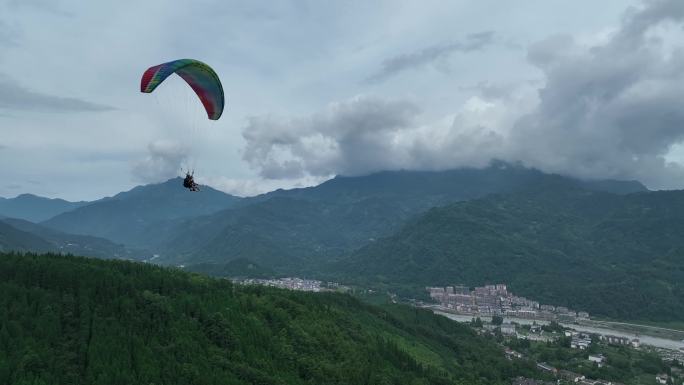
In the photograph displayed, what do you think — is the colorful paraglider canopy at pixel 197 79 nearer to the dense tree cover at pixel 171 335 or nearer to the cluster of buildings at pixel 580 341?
the dense tree cover at pixel 171 335

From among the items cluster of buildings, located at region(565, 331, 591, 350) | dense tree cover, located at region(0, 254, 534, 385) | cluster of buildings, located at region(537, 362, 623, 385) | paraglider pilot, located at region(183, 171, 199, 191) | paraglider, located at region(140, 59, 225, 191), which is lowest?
cluster of buildings, located at region(537, 362, 623, 385)

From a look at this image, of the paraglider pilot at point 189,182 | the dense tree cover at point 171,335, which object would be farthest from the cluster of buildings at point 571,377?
the paraglider pilot at point 189,182

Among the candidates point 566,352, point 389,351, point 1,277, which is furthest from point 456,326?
point 1,277

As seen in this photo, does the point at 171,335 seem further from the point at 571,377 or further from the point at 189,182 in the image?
the point at 571,377

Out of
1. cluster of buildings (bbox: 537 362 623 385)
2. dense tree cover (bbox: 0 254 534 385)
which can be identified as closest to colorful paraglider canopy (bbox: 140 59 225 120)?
dense tree cover (bbox: 0 254 534 385)

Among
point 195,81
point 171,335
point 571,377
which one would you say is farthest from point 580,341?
point 195,81

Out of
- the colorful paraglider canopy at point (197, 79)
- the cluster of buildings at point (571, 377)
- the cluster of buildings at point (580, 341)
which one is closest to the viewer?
the colorful paraglider canopy at point (197, 79)

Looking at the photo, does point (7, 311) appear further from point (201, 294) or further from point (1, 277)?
point (201, 294)

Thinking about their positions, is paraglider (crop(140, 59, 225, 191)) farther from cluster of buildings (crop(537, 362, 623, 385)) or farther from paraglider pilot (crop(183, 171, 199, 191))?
cluster of buildings (crop(537, 362, 623, 385))
